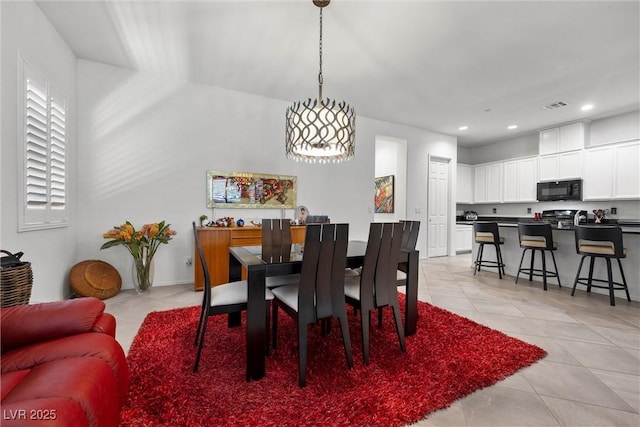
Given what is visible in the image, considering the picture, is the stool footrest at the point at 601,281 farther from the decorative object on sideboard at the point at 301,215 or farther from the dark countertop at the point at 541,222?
the decorative object on sideboard at the point at 301,215

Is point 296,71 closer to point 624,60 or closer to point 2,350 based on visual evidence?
point 2,350

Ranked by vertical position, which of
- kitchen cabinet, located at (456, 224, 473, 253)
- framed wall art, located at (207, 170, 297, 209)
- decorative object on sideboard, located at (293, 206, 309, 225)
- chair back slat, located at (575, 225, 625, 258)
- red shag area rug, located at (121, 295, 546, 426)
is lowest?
red shag area rug, located at (121, 295, 546, 426)

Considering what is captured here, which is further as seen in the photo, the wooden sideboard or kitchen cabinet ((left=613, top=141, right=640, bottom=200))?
kitchen cabinet ((left=613, top=141, right=640, bottom=200))

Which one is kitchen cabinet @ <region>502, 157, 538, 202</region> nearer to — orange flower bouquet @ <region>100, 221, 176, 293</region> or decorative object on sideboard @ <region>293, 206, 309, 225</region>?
decorative object on sideboard @ <region>293, 206, 309, 225</region>

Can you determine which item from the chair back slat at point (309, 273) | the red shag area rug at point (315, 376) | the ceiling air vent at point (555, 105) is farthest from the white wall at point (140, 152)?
the ceiling air vent at point (555, 105)

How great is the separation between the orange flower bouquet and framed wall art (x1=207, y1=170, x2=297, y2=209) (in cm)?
79

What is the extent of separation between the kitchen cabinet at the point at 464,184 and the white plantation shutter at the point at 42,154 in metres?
7.43

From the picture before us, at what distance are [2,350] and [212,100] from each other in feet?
11.8

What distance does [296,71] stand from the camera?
3.51 metres

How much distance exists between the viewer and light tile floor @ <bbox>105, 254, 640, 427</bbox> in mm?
1443

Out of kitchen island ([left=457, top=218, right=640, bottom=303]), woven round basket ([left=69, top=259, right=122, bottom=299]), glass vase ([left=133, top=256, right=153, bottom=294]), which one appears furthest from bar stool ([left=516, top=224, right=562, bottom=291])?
woven round basket ([left=69, top=259, right=122, bottom=299])

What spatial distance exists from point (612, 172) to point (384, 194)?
394 centimetres

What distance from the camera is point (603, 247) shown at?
125 inches

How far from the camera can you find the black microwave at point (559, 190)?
5.29m
